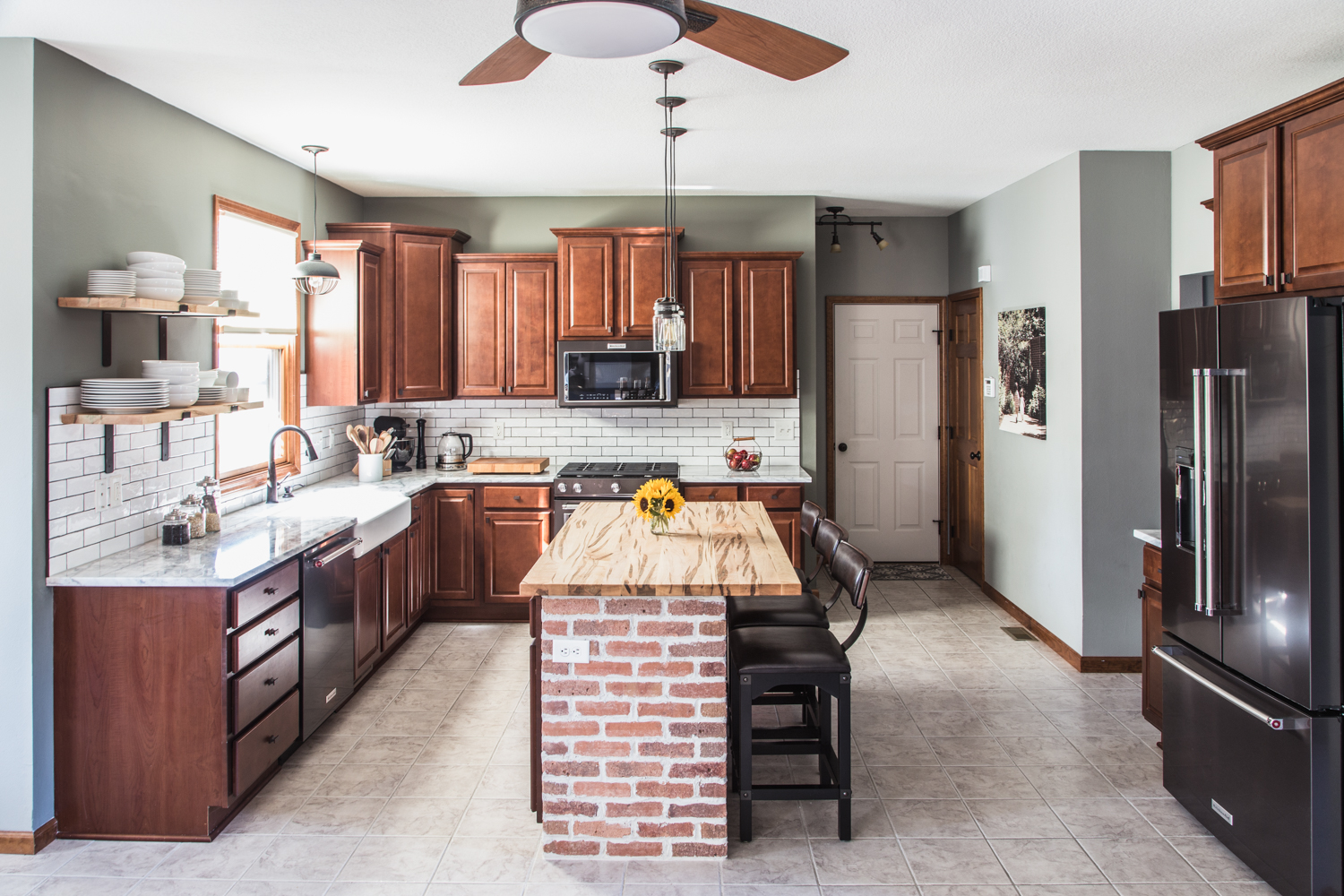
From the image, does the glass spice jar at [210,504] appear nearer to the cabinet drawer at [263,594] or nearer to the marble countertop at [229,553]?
the marble countertop at [229,553]

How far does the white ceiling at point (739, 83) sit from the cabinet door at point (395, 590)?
2.06m

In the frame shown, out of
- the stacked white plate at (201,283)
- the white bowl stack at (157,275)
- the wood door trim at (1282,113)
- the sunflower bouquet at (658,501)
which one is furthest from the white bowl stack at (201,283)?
the wood door trim at (1282,113)

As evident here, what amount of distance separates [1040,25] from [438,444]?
437 cm

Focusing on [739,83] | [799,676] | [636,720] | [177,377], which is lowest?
[636,720]

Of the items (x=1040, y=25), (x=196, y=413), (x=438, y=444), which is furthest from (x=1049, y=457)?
(x=196, y=413)

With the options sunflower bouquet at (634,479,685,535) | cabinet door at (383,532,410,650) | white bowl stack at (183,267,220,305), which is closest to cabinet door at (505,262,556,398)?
cabinet door at (383,532,410,650)

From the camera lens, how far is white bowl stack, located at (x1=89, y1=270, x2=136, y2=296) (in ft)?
9.82

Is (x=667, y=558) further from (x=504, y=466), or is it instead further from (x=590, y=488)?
(x=504, y=466)

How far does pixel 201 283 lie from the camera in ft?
11.0

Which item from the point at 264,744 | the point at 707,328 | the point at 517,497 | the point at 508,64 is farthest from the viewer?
the point at 707,328

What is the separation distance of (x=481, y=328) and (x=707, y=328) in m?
1.46

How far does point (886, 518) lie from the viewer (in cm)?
683

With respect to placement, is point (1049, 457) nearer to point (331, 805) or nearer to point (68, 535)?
point (331, 805)

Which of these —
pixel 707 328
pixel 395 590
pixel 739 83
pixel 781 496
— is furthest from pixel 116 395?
pixel 781 496
